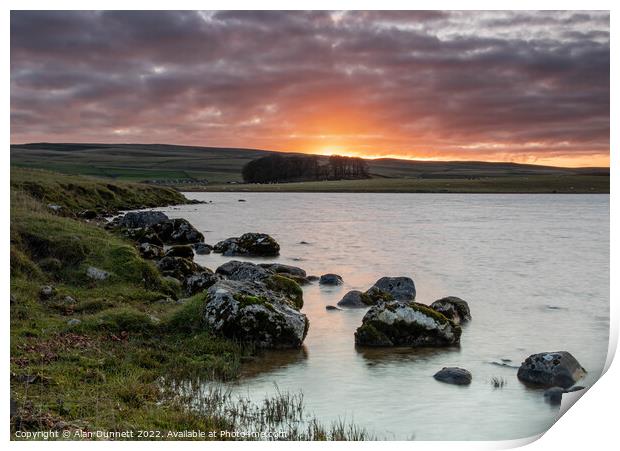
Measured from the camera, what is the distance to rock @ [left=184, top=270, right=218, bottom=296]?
739 inches

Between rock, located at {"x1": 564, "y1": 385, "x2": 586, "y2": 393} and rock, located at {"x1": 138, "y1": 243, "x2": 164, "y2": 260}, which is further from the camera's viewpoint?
rock, located at {"x1": 138, "y1": 243, "x2": 164, "y2": 260}

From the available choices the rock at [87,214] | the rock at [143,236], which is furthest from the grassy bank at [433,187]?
the rock at [143,236]

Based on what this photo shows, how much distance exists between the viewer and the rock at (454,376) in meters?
12.1

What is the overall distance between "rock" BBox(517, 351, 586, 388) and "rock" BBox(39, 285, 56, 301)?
12121mm

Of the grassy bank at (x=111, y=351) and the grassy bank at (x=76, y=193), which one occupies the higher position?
the grassy bank at (x=76, y=193)

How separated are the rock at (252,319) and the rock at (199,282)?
13.8 ft

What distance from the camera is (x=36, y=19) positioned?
1222 cm

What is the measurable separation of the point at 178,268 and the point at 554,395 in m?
14.2

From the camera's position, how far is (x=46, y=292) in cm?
1580

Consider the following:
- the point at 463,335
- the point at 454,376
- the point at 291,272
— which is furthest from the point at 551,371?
the point at 291,272

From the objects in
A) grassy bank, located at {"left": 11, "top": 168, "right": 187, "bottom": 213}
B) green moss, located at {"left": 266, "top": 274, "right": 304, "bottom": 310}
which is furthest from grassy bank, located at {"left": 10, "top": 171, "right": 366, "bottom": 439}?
grassy bank, located at {"left": 11, "top": 168, "right": 187, "bottom": 213}

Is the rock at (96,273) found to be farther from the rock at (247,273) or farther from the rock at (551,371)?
the rock at (551,371)

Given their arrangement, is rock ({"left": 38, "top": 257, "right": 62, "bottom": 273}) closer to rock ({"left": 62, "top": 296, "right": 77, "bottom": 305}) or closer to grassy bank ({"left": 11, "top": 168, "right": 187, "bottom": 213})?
rock ({"left": 62, "top": 296, "right": 77, "bottom": 305})

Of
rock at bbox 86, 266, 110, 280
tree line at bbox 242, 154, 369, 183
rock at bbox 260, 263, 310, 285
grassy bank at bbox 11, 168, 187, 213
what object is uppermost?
tree line at bbox 242, 154, 369, 183
